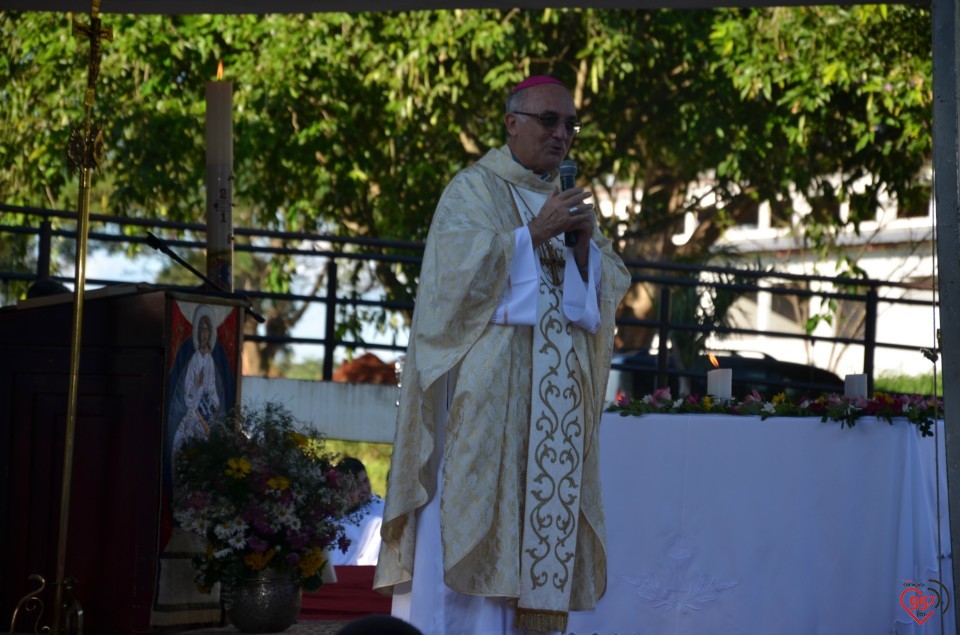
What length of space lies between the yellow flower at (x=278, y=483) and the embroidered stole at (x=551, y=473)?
3.43 ft

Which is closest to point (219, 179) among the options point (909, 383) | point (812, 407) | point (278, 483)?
point (278, 483)

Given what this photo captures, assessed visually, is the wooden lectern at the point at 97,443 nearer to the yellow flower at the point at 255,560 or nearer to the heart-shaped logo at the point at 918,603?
the yellow flower at the point at 255,560

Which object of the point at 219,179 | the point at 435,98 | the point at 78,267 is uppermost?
the point at 435,98

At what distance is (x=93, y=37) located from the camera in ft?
16.3

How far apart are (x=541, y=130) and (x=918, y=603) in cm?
228

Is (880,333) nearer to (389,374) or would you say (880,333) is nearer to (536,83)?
(389,374)

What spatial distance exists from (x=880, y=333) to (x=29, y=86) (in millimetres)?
18130

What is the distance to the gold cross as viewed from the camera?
15.8ft

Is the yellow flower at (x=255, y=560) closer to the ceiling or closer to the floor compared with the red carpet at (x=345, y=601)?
closer to the ceiling

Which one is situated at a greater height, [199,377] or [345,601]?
[199,377]

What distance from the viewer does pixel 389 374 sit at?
49.9 ft

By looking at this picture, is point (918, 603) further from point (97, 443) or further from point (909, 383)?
point (909, 383)

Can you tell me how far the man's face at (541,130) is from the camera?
14.5 feet

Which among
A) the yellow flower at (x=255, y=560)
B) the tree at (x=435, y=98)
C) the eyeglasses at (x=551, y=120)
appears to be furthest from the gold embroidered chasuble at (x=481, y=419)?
the tree at (x=435, y=98)
